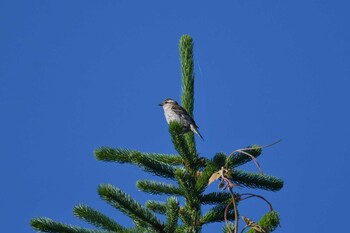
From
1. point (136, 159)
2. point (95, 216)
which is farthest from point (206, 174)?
point (95, 216)

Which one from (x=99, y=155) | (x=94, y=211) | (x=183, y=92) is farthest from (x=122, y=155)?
(x=183, y=92)

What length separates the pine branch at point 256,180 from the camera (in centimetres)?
498

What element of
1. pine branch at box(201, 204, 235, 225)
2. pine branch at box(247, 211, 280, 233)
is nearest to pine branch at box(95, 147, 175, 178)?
pine branch at box(201, 204, 235, 225)

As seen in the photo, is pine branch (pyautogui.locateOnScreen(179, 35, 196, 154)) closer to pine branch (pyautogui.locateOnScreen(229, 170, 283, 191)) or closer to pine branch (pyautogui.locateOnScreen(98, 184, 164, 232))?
pine branch (pyautogui.locateOnScreen(229, 170, 283, 191))

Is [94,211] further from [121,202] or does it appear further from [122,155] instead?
[122,155]

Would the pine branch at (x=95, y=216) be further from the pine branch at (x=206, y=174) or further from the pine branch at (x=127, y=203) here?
the pine branch at (x=206, y=174)

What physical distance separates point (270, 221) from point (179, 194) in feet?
4.82

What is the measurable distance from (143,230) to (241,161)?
1418 millimetres

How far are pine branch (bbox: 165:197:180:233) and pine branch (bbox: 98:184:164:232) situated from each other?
121mm

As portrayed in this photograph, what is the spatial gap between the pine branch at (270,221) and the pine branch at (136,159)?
159 cm

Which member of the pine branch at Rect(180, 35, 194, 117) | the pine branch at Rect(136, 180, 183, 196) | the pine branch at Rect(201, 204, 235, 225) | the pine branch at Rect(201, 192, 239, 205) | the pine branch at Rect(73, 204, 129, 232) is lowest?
the pine branch at Rect(73, 204, 129, 232)

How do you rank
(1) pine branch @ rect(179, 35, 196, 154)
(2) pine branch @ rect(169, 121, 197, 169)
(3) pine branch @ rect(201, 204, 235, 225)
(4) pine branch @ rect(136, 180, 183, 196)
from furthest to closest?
(1) pine branch @ rect(179, 35, 196, 154) → (2) pine branch @ rect(169, 121, 197, 169) → (4) pine branch @ rect(136, 180, 183, 196) → (3) pine branch @ rect(201, 204, 235, 225)

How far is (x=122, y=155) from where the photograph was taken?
5.09 meters

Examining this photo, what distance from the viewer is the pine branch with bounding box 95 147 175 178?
5.00 m
